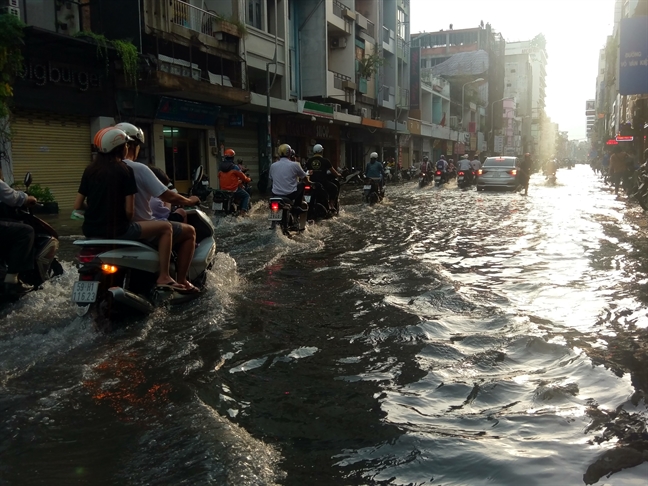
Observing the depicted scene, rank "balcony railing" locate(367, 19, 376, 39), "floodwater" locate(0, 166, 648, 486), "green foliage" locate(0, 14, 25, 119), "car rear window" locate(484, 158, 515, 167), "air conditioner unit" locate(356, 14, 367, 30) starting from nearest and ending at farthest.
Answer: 1. "floodwater" locate(0, 166, 648, 486)
2. "green foliage" locate(0, 14, 25, 119)
3. "car rear window" locate(484, 158, 515, 167)
4. "air conditioner unit" locate(356, 14, 367, 30)
5. "balcony railing" locate(367, 19, 376, 39)

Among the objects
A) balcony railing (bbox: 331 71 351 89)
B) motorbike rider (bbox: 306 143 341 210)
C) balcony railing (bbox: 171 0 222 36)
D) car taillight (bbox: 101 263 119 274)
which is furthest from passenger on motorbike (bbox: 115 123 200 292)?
balcony railing (bbox: 331 71 351 89)

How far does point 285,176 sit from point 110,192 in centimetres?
605

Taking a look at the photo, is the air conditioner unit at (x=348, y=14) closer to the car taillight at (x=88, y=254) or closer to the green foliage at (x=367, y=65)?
the green foliage at (x=367, y=65)

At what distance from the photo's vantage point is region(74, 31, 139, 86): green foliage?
1673cm

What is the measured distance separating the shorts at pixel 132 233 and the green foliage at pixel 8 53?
11201mm

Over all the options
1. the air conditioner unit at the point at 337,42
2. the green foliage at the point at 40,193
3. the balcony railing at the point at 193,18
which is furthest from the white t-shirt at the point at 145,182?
the air conditioner unit at the point at 337,42

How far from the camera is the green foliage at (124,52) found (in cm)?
1673

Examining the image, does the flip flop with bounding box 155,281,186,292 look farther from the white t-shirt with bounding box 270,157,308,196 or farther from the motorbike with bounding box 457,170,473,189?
the motorbike with bounding box 457,170,473,189

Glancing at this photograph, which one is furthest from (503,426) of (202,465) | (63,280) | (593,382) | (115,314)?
(63,280)

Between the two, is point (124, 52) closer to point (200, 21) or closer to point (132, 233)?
point (200, 21)

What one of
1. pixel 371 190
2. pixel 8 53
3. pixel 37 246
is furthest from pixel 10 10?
pixel 37 246

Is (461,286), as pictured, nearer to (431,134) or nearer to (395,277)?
(395,277)

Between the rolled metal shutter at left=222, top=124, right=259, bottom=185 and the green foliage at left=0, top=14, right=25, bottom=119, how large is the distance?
11.8m

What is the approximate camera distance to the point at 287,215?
10.5m
